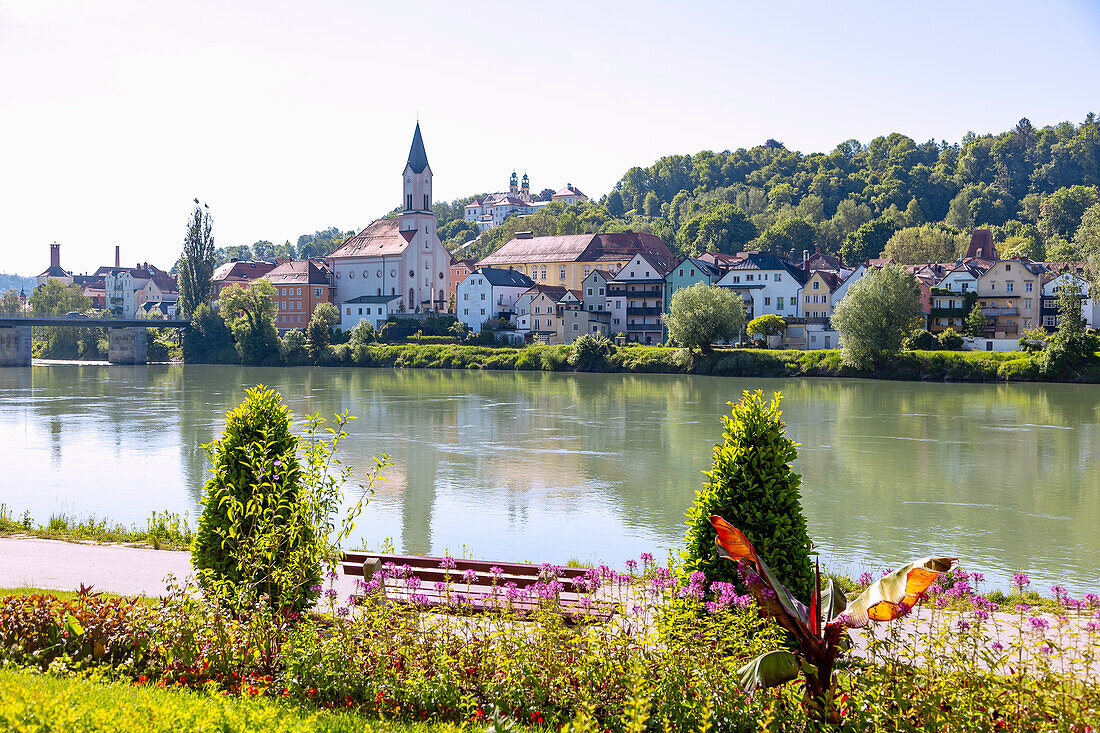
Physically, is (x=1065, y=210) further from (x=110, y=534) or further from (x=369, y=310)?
(x=110, y=534)

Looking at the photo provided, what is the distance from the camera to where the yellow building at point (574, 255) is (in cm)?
9506

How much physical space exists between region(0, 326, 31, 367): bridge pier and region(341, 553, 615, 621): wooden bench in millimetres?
85254

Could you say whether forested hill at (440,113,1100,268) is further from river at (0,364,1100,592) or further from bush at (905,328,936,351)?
river at (0,364,1100,592)

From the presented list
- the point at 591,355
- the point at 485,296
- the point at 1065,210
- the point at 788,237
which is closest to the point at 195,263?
the point at 485,296

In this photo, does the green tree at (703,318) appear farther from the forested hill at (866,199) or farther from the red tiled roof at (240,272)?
the red tiled roof at (240,272)

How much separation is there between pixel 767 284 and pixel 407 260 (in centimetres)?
3924

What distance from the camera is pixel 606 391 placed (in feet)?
164

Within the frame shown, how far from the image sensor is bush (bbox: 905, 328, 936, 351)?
196ft

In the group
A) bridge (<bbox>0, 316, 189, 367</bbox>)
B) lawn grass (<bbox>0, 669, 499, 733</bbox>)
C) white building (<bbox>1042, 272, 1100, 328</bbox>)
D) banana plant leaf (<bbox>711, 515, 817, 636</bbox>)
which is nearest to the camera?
lawn grass (<bbox>0, 669, 499, 733</bbox>)

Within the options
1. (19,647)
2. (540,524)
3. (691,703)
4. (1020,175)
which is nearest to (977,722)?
(691,703)

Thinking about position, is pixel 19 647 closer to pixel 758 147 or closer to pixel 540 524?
pixel 540 524

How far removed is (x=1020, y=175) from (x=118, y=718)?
15836 centimetres

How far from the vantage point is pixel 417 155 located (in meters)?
99.8

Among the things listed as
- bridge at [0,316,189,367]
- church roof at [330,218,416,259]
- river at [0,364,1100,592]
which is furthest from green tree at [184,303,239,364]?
river at [0,364,1100,592]
